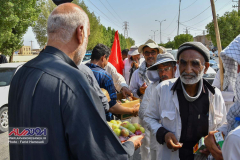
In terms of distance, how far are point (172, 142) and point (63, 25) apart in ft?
4.93

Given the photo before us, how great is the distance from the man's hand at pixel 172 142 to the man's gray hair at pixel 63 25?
4.57 feet

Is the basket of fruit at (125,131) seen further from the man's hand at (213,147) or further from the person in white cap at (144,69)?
the person in white cap at (144,69)

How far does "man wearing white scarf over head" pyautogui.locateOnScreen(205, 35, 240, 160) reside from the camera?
1.19 metres

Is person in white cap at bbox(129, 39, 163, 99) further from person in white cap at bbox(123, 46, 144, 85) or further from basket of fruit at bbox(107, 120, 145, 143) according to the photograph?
person in white cap at bbox(123, 46, 144, 85)

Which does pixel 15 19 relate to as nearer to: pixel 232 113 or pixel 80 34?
pixel 80 34

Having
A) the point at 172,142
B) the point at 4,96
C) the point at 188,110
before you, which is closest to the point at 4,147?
the point at 4,96

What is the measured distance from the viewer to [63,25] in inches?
51.5

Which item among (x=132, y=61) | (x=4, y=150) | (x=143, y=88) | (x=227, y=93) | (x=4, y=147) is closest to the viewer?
(x=227, y=93)

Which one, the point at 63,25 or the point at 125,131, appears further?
the point at 125,131

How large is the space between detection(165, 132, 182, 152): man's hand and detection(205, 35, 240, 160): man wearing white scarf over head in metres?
0.31

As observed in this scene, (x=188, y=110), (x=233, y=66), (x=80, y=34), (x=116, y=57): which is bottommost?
(x=188, y=110)

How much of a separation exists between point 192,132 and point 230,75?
2.46 ft

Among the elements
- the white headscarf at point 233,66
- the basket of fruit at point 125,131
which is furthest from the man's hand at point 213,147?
the basket of fruit at point 125,131

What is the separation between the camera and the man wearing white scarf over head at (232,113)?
119 cm
